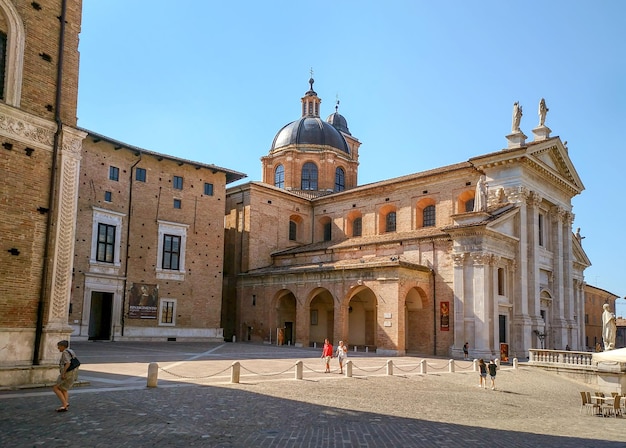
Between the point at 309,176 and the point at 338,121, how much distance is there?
708 inches

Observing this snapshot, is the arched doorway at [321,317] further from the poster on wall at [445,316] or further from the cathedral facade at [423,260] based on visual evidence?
the poster on wall at [445,316]

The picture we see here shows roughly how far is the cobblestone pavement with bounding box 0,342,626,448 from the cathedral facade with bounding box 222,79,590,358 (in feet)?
32.9

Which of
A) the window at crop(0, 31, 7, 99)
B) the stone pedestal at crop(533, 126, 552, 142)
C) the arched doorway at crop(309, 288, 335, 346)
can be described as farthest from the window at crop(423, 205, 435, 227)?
the window at crop(0, 31, 7, 99)

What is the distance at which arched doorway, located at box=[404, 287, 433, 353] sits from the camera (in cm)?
3158

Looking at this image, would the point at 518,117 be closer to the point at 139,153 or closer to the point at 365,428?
the point at 139,153

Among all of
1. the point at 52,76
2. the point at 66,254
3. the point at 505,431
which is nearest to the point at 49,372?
the point at 66,254

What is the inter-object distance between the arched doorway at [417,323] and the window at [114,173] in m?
18.3

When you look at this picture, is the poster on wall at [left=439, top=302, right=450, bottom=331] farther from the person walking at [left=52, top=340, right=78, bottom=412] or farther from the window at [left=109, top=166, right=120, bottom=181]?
the person walking at [left=52, top=340, right=78, bottom=412]

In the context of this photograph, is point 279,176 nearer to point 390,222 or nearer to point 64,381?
point 390,222

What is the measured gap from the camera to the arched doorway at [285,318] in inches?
1447

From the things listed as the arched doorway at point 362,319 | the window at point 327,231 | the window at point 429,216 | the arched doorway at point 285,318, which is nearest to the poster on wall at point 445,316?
the arched doorway at point 362,319

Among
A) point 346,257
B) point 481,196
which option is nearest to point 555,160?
point 481,196

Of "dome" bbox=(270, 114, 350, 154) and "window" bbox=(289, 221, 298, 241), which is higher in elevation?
"dome" bbox=(270, 114, 350, 154)

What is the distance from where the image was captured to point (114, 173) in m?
32.2
